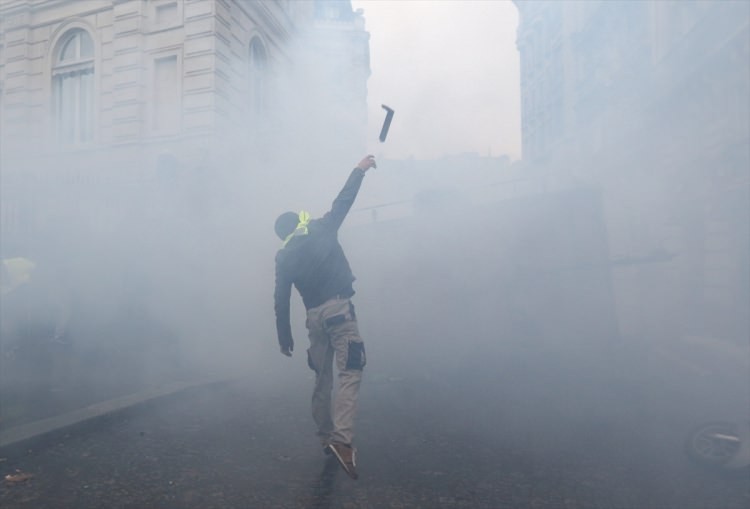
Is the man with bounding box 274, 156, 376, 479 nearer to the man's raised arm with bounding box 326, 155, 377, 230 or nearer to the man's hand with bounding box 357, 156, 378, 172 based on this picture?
the man's raised arm with bounding box 326, 155, 377, 230

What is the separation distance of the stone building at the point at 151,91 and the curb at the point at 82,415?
5136mm

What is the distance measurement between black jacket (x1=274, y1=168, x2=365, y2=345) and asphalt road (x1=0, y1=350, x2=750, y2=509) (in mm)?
705

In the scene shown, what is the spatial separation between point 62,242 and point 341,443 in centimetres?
590

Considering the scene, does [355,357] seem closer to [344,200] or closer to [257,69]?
[344,200]

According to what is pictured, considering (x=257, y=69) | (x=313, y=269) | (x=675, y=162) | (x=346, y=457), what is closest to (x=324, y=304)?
(x=313, y=269)

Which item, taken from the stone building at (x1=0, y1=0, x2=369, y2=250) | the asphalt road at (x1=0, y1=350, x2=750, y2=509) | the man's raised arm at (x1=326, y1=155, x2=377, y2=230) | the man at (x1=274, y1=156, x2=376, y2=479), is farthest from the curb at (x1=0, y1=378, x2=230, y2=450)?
the stone building at (x1=0, y1=0, x2=369, y2=250)

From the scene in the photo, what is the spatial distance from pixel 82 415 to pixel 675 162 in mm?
7074

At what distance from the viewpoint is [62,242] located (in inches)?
280

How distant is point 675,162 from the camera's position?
24.2ft

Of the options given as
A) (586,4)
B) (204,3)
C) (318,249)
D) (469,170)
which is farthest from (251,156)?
(318,249)

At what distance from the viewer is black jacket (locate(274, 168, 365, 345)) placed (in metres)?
2.87

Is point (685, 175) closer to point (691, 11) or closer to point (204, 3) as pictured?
point (691, 11)

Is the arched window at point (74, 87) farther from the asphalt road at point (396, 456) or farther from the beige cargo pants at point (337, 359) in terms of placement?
the beige cargo pants at point (337, 359)

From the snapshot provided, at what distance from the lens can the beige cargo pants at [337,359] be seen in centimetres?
272
